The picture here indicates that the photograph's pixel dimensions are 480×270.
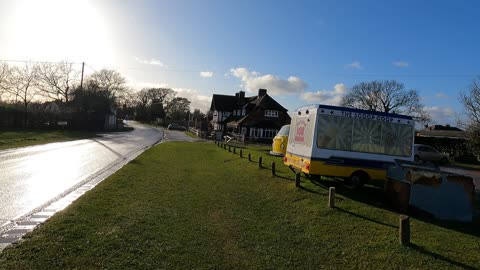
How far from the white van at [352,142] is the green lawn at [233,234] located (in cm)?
70

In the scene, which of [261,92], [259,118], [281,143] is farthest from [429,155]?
[261,92]

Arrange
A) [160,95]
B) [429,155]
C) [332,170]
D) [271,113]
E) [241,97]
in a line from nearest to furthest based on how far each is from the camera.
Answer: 1. [332,170]
2. [429,155]
3. [271,113]
4. [241,97]
5. [160,95]

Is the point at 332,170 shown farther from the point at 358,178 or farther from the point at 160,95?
the point at 160,95

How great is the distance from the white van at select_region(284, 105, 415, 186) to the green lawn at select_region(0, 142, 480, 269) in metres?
0.70

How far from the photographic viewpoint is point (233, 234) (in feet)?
24.7

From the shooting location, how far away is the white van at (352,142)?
11680 millimetres

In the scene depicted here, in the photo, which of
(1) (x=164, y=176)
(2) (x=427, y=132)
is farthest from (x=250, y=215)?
(2) (x=427, y=132)

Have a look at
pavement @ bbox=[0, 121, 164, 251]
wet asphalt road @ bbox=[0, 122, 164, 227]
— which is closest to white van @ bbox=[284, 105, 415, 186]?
pavement @ bbox=[0, 121, 164, 251]

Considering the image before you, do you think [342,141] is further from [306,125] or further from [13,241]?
[13,241]

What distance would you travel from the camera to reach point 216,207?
32.1 feet

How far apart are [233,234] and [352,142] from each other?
19.5 ft

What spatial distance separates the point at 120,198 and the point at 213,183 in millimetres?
4119

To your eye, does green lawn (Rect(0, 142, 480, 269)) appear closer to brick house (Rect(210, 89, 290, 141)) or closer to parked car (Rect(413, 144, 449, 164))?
parked car (Rect(413, 144, 449, 164))

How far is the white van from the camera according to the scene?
11680mm
